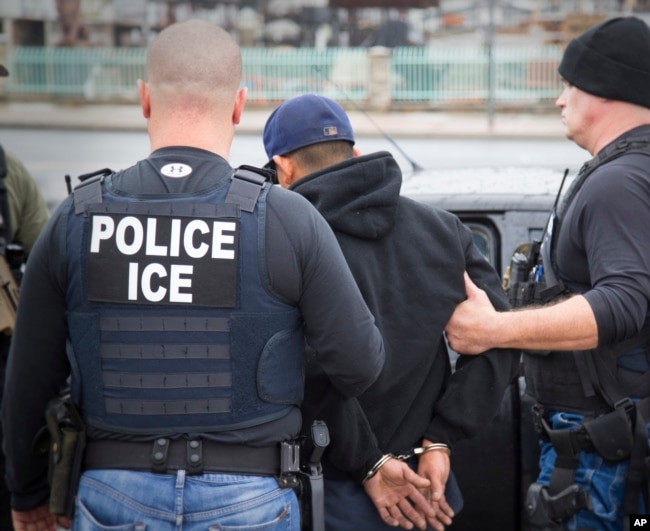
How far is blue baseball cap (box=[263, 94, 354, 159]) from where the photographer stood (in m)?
2.66

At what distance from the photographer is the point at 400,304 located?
8.36 feet

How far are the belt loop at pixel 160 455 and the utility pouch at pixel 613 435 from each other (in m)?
1.28

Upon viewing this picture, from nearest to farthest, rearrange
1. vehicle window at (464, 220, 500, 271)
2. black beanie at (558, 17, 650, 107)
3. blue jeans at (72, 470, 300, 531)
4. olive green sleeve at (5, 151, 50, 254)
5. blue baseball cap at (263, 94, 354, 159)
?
blue jeans at (72, 470, 300, 531)
blue baseball cap at (263, 94, 354, 159)
black beanie at (558, 17, 650, 107)
vehicle window at (464, 220, 500, 271)
olive green sleeve at (5, 151, 50, 254)

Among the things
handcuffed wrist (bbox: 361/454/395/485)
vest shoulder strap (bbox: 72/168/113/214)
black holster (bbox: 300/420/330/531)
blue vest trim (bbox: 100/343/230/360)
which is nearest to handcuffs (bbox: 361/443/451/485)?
handcuffed wrist (bbox: 361/454/395/485)

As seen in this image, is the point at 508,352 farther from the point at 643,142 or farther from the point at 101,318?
the point at 101,318

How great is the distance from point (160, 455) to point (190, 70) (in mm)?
872

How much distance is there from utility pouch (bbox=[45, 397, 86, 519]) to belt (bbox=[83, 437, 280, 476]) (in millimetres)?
44

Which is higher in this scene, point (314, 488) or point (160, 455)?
point (160, 455)

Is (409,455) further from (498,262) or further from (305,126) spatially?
(498,262)

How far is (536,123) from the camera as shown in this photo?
2738 cm

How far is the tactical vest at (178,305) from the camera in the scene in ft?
6.86

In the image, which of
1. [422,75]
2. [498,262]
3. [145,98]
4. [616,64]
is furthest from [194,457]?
[422,75]

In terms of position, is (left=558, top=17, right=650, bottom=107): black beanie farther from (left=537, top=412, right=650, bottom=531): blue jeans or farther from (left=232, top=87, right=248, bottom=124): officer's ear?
(left=232, top=87, right=248, bottom=124): officer's ear

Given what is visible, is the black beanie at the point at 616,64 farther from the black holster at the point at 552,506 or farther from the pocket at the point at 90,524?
the pocket at the point at 90,524
